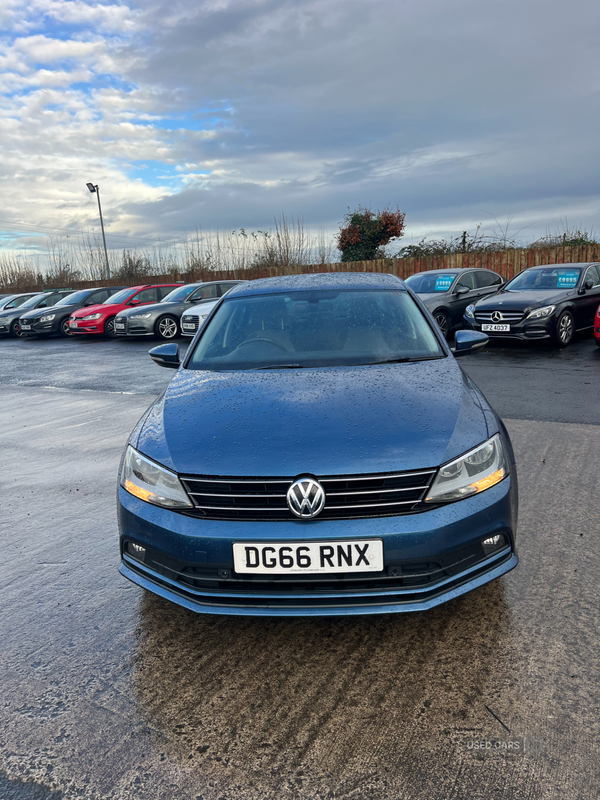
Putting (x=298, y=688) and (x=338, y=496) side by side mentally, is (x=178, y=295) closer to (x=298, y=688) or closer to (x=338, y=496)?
(x=338, y=496)

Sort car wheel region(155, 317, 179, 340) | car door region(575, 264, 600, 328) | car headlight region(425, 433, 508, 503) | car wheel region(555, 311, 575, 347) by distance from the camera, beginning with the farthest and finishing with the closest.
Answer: car wheel region(155, 317, 179, 340), car door region(575, 264, 600, 328), car wheel region(555, 311, 575, 347), car headlight region(425, 433, 508, 503)

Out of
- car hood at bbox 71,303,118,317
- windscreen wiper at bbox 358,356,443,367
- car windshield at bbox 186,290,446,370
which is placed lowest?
car hood at bbox 71,303,118,317

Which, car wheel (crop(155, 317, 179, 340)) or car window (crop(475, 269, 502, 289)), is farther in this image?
car wheel (crop(155, 317, 179, 340))

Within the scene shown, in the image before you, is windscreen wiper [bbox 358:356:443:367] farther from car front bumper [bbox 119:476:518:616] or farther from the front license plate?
the front license plate

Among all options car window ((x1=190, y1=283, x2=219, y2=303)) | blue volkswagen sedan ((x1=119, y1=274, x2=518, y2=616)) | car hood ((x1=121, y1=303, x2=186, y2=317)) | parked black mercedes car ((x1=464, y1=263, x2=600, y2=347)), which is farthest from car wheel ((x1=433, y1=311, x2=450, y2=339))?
blue volkswagen sedan ((x1=119, y1=274, x2=518, y2=616))

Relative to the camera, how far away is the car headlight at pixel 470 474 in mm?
2475

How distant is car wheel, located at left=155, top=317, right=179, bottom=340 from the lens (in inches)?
700

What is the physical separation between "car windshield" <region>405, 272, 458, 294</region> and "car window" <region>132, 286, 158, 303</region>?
8.83 metres

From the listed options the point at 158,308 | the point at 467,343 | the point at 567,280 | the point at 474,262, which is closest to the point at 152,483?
the point at 467,343

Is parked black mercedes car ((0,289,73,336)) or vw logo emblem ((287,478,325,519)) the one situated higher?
vw logo emblem ((287,478,325,519))

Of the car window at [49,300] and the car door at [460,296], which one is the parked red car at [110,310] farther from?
the car door at [460,296]

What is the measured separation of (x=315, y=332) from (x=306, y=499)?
66.1 inches

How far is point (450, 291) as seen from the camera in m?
14.5

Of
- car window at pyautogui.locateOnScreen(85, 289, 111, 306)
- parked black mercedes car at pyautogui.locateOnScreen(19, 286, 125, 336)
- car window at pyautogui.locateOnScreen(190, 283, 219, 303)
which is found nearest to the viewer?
car window at pyautogui.locateOnScreen(190, 283, 219, 303)
